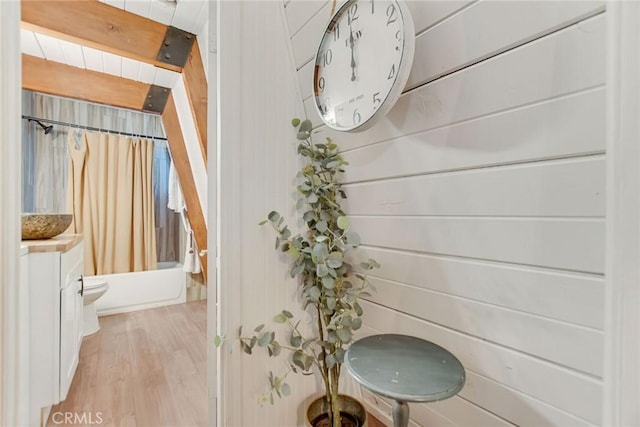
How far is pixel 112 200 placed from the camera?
3.24 m

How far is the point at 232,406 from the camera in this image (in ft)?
3.46

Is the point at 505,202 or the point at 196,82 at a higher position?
the point at 196,82

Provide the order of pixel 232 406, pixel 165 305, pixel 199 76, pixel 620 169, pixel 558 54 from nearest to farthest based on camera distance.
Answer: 1. pixel 620 169
2. pixel 558 54
3. pixel 232 406
4. pixel 199 76
5. pixel 165 305

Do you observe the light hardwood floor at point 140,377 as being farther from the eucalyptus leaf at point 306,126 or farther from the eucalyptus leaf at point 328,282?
the eucalyptus leaf at point 306,126

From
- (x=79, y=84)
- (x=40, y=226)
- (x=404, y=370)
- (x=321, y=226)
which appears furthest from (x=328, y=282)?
(x=79, y=84)

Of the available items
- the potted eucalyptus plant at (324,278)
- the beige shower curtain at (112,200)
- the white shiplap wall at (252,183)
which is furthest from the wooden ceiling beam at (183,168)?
the potted eucalyptus plant at (324,278)

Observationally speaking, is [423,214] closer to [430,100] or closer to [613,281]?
[430,100]

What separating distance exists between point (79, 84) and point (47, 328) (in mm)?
2058

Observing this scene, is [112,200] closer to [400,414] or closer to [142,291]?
[142,291]

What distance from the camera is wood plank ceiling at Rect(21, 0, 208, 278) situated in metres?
1.50

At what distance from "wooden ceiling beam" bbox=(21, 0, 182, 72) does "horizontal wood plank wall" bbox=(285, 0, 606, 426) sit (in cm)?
160

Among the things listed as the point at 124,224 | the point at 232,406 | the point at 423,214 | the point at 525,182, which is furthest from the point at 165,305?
the point at 525,182

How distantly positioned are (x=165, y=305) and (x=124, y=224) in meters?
1.06

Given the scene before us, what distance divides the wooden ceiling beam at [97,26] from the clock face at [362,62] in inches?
52.4
